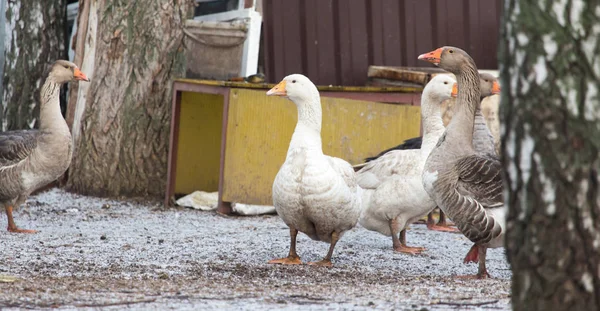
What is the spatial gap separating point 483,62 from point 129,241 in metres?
6.51

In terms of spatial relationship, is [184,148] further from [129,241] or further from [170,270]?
[170,270]

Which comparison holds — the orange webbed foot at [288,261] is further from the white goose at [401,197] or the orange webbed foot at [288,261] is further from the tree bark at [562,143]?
the tree bark at [562,143]

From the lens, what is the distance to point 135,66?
10930mm

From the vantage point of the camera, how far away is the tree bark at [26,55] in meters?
12.4

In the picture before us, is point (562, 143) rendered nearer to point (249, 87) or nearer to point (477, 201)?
point (477, 201)

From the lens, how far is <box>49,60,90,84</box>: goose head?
367 inches

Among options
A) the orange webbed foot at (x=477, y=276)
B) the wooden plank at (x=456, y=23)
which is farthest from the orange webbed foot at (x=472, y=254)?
the wooden plank at (x=456, y=23)

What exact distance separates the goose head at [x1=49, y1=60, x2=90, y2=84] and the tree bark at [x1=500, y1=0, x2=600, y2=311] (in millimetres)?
6470

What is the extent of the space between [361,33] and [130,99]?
331cm

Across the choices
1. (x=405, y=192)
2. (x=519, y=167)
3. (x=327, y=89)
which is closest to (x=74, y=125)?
(x=327, y=89)

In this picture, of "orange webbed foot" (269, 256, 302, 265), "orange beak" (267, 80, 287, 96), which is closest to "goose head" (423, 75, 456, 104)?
"orange beak" (267, 80, 287, 96)

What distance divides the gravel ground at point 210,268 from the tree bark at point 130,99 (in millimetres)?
724

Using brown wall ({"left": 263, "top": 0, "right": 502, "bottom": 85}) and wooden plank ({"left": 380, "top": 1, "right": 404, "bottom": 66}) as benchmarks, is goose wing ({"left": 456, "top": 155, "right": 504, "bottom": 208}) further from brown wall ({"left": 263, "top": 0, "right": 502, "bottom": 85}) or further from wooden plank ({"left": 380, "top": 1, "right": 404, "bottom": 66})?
wooden plank ({"left": 380, "top": 1, "right": 404, "bottom": 66})

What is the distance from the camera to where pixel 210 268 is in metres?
6.52
